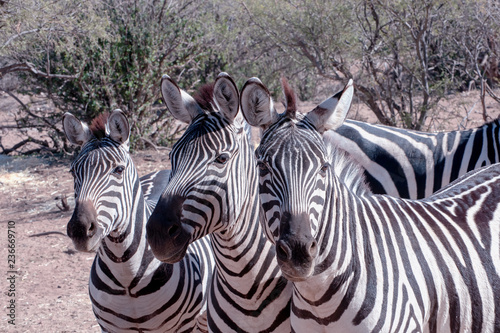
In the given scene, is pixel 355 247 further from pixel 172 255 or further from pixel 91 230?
pixel 91 230

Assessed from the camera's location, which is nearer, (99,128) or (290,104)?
(290,104)

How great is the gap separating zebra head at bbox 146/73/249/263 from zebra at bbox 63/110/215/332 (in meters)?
0.80

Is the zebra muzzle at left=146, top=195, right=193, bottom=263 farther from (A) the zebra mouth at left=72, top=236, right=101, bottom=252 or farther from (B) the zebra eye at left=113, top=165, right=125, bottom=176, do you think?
(B) the zebra eye at left=113, top=165, right=125, bottom=176

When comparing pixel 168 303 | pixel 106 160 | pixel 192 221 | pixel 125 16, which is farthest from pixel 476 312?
pixel 125 16

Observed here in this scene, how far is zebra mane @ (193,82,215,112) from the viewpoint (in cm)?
287

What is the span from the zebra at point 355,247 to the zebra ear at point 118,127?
138 centimetres

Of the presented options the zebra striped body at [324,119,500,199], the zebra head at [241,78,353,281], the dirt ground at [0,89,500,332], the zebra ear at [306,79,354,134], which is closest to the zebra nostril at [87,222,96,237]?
the zebra head at [241,78,353,281]

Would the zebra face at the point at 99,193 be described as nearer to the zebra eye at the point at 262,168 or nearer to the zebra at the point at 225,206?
the zebra at the point at 225,206

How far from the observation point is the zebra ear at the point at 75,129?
3695 mm

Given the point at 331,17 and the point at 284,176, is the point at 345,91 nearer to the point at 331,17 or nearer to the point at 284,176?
the point at 284,176

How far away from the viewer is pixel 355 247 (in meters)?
2.36

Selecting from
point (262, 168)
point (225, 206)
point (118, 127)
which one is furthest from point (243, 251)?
point (118, 127)

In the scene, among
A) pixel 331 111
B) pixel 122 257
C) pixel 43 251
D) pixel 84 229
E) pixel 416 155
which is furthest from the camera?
pixel 43 251

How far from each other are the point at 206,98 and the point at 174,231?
0.80m
